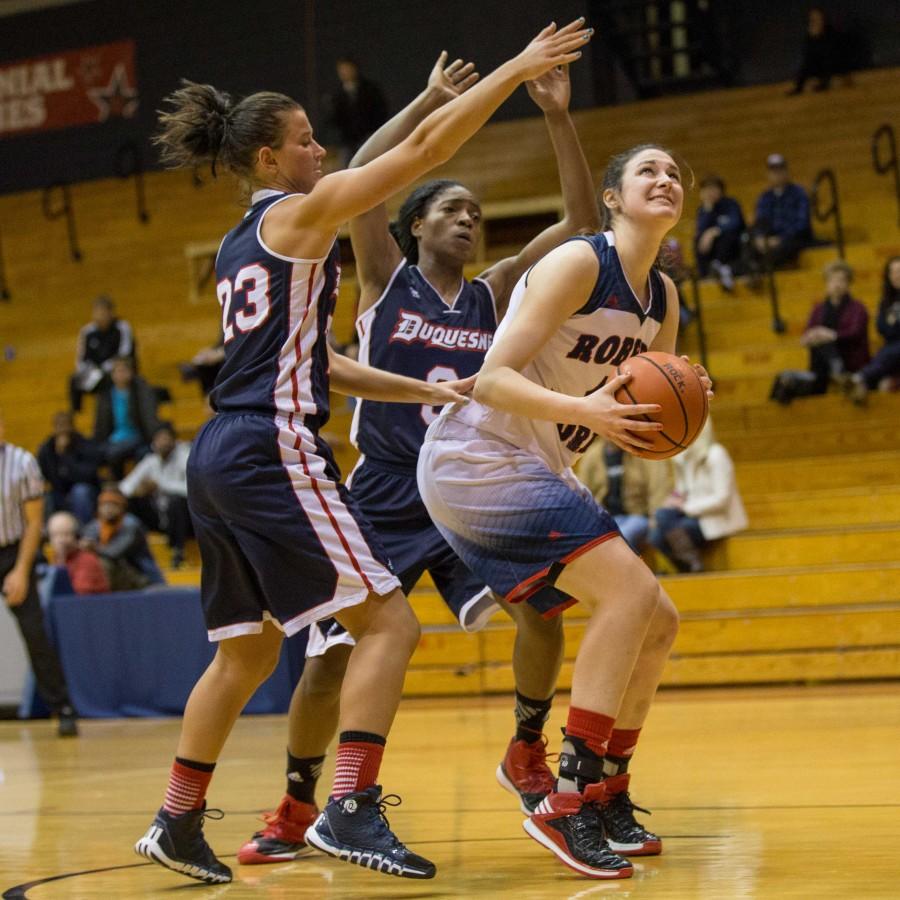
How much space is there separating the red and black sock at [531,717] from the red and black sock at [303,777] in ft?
2.08

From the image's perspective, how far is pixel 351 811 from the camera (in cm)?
352

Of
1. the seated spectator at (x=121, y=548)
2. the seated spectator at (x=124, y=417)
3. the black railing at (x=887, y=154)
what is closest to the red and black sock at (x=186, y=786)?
the seated spectator at (x=121, y=548)

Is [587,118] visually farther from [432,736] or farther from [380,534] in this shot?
[380,534]

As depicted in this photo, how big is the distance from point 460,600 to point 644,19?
14.4 metres

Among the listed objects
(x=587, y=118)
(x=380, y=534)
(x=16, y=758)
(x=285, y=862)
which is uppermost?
(x=587, y=118)

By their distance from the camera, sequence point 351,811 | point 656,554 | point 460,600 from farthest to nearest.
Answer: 1. point 656,554
2. point 460,600
3. point 351,811

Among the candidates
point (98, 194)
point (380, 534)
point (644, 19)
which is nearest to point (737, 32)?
point (644, 19)

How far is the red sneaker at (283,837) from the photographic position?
4064 millimetres

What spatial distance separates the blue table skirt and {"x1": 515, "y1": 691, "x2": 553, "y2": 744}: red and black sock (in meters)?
4.38

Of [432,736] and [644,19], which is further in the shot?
[644,19]

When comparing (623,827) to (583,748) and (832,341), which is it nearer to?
→ (583,748)

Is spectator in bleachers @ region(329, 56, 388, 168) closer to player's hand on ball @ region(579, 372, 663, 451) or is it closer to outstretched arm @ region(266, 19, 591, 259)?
outstretched arm @ region(266, 19, 591, 259)

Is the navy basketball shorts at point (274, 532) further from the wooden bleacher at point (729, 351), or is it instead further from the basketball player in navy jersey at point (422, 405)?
the wooden bleacher at point (729, 351)

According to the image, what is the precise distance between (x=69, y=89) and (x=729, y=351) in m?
11.8
